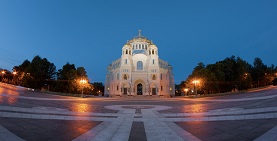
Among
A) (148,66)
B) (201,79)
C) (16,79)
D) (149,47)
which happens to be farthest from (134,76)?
(16,79)

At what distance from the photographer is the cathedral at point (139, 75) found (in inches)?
2852

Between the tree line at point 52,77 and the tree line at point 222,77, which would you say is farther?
the tree line at point 52,77

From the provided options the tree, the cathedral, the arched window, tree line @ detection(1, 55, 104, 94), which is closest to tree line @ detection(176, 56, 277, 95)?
the cathedral

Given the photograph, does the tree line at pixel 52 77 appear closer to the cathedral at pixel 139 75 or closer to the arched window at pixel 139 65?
the cathedral at pixel 139 75

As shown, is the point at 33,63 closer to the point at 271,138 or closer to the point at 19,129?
the point at 19,129

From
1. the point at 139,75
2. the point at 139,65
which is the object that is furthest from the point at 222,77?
the point at 139,65

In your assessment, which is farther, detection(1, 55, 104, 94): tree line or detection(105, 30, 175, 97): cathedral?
detection(105, 30, 175, 97): cathedral

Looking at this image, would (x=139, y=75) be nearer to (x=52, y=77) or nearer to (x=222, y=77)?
(x=222, y=77)

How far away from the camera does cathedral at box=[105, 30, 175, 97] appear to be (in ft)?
238

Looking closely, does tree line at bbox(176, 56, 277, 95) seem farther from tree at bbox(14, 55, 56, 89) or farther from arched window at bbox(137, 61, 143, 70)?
tree at bbox(14, 55, 56, 89)

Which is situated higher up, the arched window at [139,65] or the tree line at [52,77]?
the arched window at [139,65]

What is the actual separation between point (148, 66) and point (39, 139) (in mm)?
68322

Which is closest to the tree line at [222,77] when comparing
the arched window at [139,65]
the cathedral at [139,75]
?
the cathedral at [139,75]

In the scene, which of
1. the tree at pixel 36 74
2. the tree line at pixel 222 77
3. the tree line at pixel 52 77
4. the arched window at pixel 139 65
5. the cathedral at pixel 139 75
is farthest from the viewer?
the arched window at pixel 139 65
